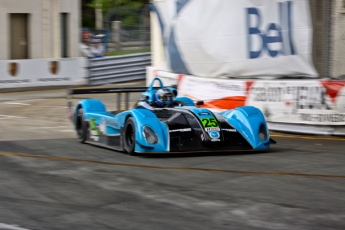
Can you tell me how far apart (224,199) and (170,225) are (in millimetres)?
1125

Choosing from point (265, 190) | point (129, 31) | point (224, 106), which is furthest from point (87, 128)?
point (129, 31)

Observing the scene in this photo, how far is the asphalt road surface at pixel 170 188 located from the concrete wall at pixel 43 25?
50.4ft

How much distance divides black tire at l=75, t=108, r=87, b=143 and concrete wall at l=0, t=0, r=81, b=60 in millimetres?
14649

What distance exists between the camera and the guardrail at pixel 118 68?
1022 inches

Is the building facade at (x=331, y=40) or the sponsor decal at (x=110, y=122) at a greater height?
the building facade at (x=331, y=40)

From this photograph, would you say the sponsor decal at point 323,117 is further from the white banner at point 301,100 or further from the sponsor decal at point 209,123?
the sponsor decal at point 209,123

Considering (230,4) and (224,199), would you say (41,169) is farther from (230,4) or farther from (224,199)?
(230,4)

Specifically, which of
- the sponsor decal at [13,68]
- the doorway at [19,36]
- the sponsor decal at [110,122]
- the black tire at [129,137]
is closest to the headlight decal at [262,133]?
the black tire at [129,137]

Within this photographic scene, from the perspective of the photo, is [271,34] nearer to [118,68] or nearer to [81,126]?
[81,126]

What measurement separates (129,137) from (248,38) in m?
4.62

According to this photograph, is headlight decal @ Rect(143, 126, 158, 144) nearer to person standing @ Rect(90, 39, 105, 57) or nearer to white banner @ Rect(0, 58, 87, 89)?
white banner @ Rect(0, 58, 87, 89)

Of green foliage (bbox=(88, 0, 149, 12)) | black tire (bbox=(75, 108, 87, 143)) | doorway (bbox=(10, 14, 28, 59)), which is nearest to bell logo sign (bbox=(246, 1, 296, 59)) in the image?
black tire (bbox=(75, 108, 87, 143))

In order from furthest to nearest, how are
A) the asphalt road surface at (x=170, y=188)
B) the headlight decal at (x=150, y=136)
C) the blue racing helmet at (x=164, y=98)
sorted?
the blue racing helmet at (x=164, y=98)
the headlight decal at (x=150, y=136)
the asphalt road surface at (x=170, y=188)

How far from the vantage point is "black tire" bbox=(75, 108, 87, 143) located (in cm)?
1164
